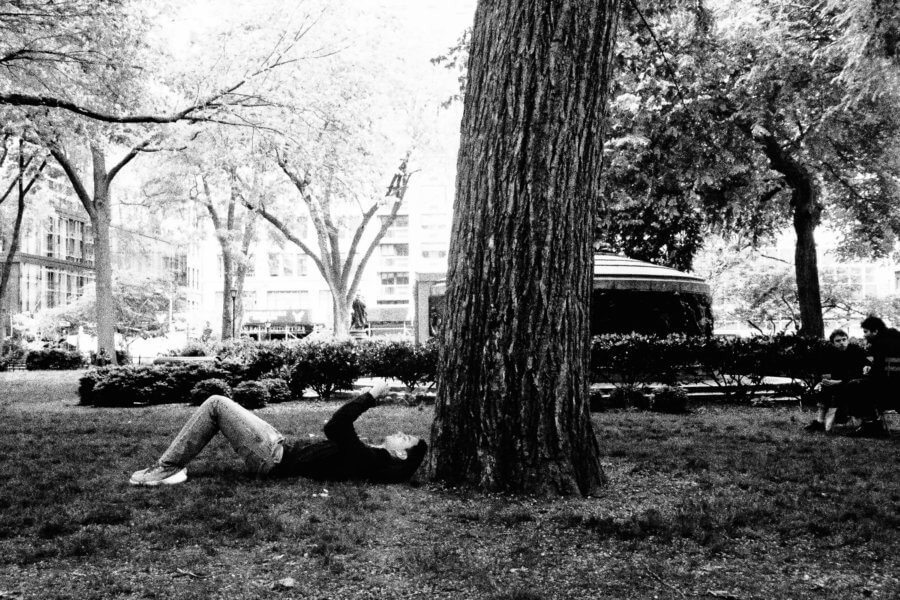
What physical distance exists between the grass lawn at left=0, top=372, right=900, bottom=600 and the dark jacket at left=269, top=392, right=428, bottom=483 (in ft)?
0.59

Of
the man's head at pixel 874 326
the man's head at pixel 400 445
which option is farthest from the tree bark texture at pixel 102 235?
the man's head at pixel 874 326

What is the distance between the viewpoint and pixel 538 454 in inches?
224

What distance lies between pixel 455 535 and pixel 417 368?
947cm

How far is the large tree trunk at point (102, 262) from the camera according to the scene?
24219 millimetres

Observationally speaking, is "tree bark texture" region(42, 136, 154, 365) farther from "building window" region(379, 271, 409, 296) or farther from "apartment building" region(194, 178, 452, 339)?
"building window" region(379, 271, 409, 296)

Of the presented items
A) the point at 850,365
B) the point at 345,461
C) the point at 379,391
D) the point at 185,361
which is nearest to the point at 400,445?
the point at 345,461

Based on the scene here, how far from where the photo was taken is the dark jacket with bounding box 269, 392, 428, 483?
6.04m

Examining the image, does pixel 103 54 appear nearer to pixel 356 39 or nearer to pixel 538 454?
pixel 356 39

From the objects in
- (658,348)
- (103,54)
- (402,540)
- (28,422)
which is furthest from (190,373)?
(402,540)

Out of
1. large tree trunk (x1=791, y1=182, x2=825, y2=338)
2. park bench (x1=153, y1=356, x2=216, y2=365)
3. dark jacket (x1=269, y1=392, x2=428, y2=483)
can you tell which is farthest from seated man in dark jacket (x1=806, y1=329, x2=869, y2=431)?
park bench (x1=153, y1=356, x2=216, y2=365)

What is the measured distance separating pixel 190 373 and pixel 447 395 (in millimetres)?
10298

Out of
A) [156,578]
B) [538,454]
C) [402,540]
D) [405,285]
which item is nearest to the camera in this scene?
[156,578]

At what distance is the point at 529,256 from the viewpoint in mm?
5664

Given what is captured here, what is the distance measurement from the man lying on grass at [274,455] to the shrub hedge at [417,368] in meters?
7.50
